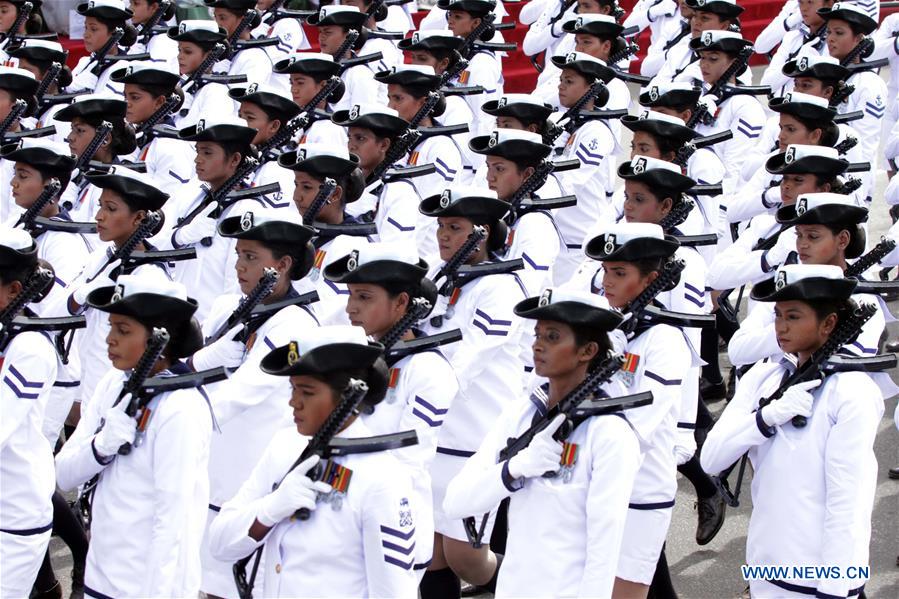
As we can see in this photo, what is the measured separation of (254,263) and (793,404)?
2.53 m

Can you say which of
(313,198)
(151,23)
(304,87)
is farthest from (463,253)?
(151,23)

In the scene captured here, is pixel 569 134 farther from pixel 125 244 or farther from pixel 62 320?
pixel 62 320

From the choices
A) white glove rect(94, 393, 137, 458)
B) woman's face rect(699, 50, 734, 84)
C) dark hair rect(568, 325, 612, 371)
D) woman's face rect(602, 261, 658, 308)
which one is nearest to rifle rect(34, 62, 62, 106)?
woman's face rect(699, 50, 734, 84)

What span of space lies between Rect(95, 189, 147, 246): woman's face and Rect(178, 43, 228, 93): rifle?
13.3 ft

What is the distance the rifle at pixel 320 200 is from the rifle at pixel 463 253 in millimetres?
1056

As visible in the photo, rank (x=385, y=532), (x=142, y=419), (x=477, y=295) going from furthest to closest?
(x=477, y=295) < (x=142, y=419) < (x=385, y=532)

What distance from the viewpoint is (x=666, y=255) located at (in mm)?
6039

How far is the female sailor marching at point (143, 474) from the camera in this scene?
4.94 metres

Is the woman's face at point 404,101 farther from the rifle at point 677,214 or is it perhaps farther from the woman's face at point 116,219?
the rifle at point 677,214

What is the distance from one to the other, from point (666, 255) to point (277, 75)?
6.97m

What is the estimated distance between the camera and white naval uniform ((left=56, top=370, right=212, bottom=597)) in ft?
16.2

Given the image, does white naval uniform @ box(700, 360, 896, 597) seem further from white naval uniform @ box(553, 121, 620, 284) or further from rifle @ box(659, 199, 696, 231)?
white naval uniform @ box(553, 121, 620, 284)

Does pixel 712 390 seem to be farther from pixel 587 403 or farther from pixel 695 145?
pixel 587 403

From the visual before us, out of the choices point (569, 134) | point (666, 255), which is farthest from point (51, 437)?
point (569, 134)
